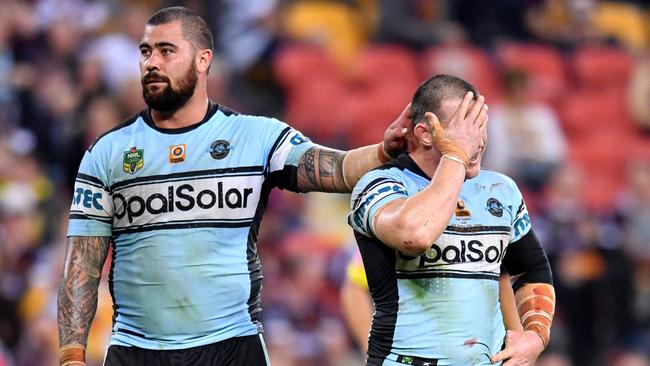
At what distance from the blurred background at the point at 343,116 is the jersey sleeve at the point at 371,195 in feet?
17.4

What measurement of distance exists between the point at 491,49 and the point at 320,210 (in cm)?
387

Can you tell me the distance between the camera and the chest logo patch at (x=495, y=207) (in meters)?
5.49

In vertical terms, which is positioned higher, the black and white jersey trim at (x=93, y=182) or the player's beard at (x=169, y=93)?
the player's beard at (x=169, y=93)

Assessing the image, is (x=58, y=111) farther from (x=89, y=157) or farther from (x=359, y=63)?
(x=89, y=157)

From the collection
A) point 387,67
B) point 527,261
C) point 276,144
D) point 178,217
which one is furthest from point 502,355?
point 387,67

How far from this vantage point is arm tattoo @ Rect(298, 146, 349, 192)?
19.5 ft

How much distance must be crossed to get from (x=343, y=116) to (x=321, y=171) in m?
8.22

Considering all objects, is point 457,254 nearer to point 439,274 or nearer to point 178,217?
point 439,274

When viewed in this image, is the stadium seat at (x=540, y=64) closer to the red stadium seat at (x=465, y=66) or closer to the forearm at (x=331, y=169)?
the red stadium seat at (x=465, y=66)

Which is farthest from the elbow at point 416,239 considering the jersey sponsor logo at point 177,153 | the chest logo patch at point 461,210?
the jersey sponsor logo at point 177,153

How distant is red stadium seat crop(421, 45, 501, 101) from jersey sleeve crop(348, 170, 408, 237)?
9567 mm

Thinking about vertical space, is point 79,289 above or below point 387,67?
below

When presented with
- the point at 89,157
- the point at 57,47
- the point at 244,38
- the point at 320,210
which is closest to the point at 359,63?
the point at 244,38

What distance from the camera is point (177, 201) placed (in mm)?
5883
